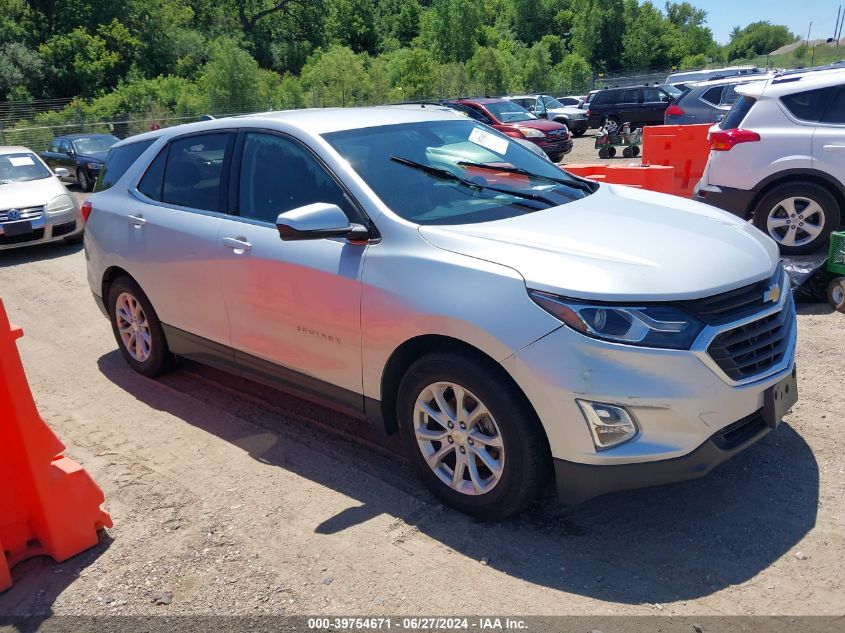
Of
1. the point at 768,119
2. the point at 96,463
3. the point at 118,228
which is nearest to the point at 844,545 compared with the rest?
the point at 96,463

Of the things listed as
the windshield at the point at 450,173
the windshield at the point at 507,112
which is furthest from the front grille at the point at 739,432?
the windshield at the point at 507,112

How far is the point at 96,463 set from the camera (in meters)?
4.34

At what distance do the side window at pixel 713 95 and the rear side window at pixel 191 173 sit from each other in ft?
50.7

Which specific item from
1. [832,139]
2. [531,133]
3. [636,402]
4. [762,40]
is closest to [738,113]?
[832,139]

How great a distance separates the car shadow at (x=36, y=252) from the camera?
10.3 m

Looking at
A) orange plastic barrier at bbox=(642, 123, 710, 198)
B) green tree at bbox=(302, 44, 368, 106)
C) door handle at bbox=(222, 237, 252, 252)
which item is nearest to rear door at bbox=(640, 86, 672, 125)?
orange plastic barrier at bbox=(642, 123, 710, 198)

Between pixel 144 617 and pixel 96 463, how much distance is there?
157 centimetres

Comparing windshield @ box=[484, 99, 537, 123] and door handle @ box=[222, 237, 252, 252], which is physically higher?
door handle @ box=[222, 237, 252, 252]

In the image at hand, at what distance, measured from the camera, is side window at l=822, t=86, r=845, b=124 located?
274 inches

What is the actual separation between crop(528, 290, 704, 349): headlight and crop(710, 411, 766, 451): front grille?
0.43 m

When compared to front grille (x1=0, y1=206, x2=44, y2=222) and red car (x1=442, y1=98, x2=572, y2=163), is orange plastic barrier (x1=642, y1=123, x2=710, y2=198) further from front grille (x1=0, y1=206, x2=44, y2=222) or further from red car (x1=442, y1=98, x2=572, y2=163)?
front grille (x1=0, y1=206, x2=44, y2=222)

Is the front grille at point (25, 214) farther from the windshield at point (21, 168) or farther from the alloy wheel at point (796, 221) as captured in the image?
the alloy wheel at point (796, 221)

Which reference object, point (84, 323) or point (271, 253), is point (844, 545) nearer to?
point (271, 253)

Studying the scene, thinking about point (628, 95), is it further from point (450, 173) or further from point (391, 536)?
point (391, 536)
